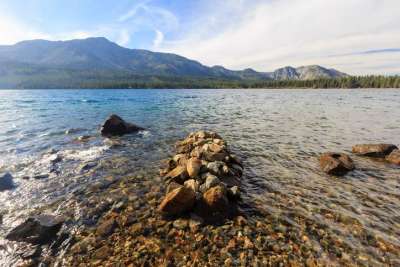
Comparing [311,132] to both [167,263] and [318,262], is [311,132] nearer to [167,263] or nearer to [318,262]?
[318,262]

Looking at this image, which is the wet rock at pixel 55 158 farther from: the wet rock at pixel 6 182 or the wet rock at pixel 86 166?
the wet rock at pixel 6 182

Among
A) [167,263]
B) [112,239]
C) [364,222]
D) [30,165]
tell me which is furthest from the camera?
[30,165]

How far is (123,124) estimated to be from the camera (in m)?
25.1

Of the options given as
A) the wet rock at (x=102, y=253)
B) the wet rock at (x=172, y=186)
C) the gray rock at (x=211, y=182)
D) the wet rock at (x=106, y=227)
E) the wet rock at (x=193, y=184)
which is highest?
the gray rock at (x=211, y=182)

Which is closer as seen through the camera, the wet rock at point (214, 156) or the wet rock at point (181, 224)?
the wet rock at point (181, 224)

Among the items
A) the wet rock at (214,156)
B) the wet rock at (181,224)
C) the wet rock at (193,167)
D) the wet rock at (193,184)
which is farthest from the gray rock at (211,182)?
the wet rock at (214,156)

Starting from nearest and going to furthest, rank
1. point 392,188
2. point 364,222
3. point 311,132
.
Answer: point 364,222, point 392,188, point 311,132

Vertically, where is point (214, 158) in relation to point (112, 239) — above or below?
above

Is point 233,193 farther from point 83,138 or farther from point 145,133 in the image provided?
point 83,138

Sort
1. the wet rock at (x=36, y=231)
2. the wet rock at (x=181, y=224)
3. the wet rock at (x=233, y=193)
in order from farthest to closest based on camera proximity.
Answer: the wet rock at (x=233, y=193), the wet rock at (x=181, y=224), the wet rock at (x=36, y=231)

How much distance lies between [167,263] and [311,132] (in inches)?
890

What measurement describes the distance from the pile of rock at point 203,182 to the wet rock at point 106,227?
1931 millimetres

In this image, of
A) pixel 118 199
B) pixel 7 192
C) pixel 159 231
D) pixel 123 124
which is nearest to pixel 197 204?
pixel 159 231

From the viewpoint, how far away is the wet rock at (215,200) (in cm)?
907
